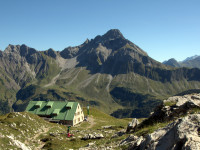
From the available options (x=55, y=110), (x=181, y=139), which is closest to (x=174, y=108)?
(x=181, y=139)

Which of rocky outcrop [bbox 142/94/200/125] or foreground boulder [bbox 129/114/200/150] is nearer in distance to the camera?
foreground boulder [bbox 129/114/200/150]

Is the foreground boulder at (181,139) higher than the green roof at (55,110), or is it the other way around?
the foreground boulder at (181,139)

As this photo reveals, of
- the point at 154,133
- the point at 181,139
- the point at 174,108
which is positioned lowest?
the point at 154,133

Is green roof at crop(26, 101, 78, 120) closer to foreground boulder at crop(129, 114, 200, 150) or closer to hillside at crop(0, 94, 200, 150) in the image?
hillside at crop(0, 94, 200, 150)

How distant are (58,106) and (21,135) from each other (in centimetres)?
4208

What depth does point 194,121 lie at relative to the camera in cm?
1166

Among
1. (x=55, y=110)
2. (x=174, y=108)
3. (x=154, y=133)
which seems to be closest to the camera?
(x=154, y=133)

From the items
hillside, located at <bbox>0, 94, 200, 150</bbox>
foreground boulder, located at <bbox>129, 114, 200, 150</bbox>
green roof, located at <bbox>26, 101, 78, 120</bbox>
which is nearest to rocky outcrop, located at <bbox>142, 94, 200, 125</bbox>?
hillside, located at <bbox>0, 94, 200, 150</bbox>

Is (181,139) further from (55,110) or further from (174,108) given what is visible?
(55,110)

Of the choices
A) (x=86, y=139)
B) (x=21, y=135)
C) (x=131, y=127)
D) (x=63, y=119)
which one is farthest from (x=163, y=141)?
(x=63, y=119)

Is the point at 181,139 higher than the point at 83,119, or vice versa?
the point at 181,139

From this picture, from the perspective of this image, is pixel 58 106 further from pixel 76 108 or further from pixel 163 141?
pixel 163 141

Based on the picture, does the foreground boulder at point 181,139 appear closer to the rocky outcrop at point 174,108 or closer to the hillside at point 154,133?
the hillside at point 154,133

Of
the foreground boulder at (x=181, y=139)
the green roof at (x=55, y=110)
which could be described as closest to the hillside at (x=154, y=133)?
the foreground boulder at (x=181, y=139)
